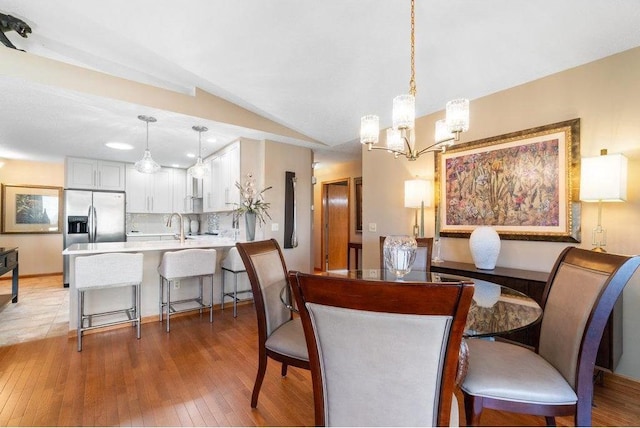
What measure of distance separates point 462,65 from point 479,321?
7.27 ft

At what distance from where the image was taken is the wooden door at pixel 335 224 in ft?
20.9

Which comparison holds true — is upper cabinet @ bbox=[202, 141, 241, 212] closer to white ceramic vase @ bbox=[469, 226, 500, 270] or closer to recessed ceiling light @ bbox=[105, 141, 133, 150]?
recessed ceiling light @ bbox=[105, 141, 133, 150]

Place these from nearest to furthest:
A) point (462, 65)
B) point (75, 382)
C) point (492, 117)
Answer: point (75, 382) → point (462, 65) → point (492, 117)

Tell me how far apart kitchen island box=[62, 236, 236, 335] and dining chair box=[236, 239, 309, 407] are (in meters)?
1.84

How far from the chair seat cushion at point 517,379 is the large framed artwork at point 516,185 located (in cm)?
144

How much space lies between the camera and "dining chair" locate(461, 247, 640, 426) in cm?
113

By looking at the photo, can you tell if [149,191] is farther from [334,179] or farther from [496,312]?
[496,312]

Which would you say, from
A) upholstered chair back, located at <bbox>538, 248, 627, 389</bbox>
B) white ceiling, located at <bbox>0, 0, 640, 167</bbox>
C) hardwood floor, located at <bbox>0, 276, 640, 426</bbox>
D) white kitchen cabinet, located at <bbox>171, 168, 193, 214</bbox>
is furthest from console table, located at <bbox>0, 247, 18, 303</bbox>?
upholstered chair back, located at <bbox>538, 248, 627, 389</bbox>

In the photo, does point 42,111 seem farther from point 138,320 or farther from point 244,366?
point 244,366

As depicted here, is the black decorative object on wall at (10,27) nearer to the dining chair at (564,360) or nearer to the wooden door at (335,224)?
the dining chair at (564,360)

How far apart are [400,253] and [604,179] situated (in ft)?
4.77

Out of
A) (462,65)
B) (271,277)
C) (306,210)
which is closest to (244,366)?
(271,277)

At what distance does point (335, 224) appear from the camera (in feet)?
21.3

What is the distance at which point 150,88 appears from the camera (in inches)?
122
